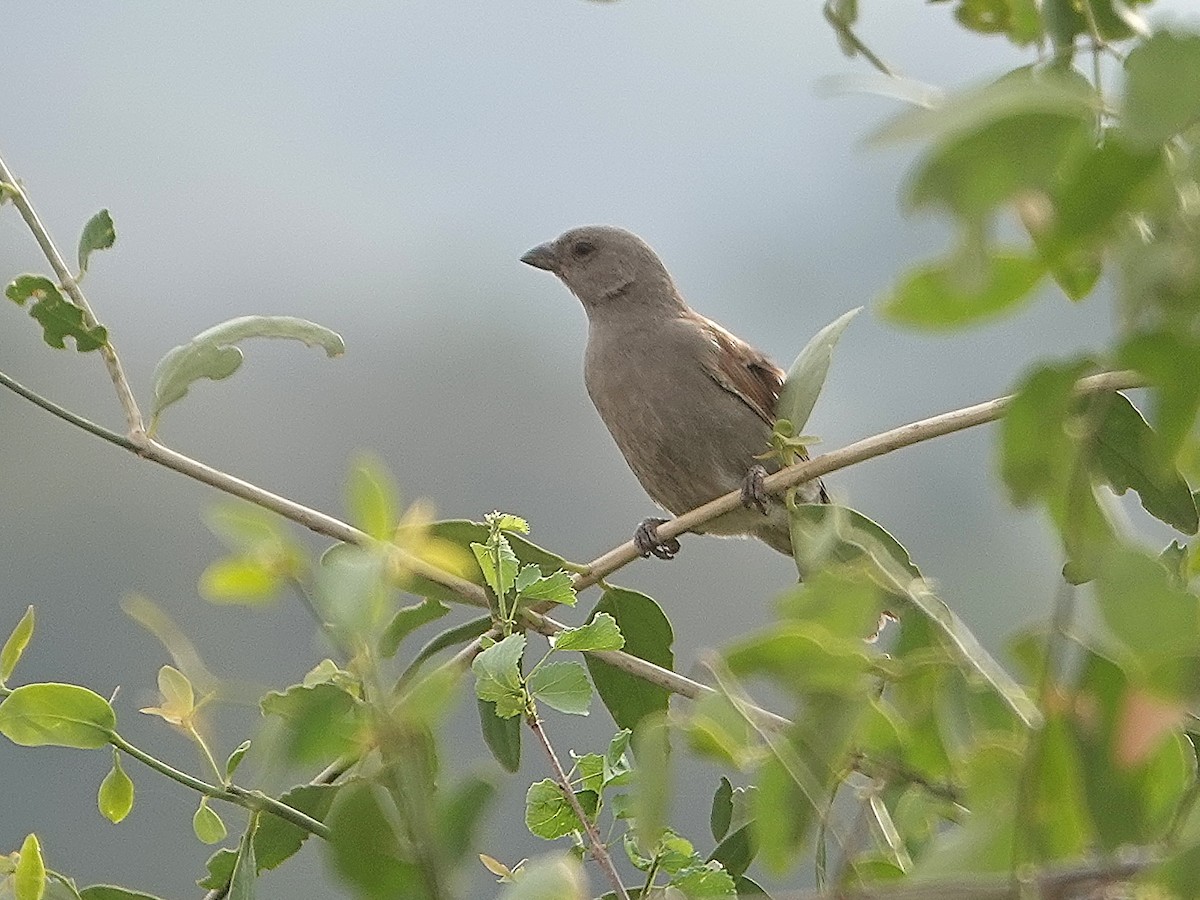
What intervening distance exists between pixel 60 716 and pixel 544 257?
224cm

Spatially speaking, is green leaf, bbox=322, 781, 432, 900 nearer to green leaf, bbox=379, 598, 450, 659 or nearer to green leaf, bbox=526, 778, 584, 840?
green leaf, bbox=526, 778, 584, 840

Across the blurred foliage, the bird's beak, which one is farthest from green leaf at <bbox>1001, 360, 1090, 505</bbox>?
the bird's beak

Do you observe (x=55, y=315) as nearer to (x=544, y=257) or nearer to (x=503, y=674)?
(x=503, y=674)

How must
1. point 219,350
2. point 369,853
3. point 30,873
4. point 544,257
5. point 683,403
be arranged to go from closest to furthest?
point 369,853, point 30,873, point 219,350, point 683,403, point 544,257

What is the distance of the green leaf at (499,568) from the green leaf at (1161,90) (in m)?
0.57

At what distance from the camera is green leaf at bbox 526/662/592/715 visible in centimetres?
80

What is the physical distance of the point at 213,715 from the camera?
83cm

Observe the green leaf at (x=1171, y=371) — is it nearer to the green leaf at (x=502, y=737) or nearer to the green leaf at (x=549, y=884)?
the green leaf at (x=549, y=884)

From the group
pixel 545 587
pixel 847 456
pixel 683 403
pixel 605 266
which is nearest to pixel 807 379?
pixel 847 456

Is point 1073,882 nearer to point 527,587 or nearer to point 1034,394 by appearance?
point 1034,394

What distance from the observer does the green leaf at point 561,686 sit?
798 mm

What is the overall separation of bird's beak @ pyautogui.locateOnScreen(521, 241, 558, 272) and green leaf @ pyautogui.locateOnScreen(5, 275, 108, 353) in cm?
191

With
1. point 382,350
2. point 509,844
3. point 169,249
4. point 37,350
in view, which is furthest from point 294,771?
point 169,249

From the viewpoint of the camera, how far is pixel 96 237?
1032 mm
